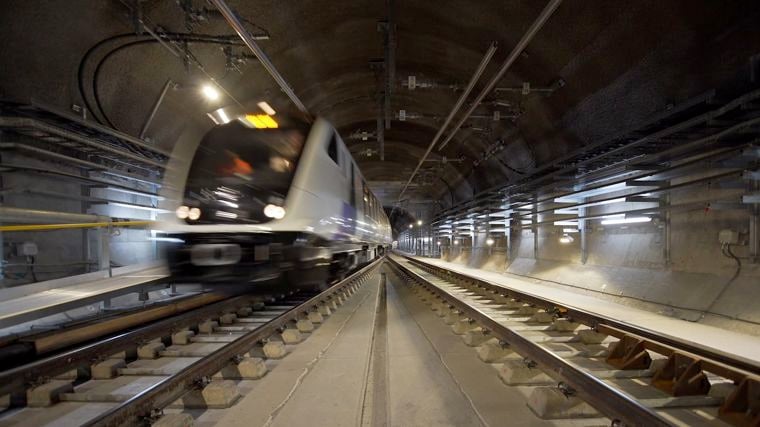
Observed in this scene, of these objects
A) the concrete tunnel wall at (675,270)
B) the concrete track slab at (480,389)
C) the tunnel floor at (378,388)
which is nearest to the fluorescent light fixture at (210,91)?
the tunnel floor at (378,388)

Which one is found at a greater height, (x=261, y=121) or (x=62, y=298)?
(x=261, y=121)

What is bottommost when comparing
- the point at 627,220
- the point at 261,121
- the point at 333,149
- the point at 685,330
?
the point at 685,330

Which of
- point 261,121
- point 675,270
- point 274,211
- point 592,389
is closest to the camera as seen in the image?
point 592,389

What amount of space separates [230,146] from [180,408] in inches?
139

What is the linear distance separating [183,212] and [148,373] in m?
2.04

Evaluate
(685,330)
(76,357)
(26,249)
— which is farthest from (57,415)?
(685,330)

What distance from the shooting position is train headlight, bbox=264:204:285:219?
4.65m

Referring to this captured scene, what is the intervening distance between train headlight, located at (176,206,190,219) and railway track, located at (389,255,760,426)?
380 centimetres

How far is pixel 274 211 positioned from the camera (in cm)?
468

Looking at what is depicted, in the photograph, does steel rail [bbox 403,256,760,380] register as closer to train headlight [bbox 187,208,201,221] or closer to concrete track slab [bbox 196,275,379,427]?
concrete track slab [bbox 196,275,379,427]

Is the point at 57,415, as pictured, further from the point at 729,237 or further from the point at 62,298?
the point at 729,237

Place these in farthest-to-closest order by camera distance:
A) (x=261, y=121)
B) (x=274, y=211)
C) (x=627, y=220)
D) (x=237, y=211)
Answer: (x=627, y=220), (x=261, y=121), (x=237, y=211), (x=274, y=211)

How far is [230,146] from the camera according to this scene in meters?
5.38

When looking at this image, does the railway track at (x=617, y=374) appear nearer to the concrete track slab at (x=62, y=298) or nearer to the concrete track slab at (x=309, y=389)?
the concrete track slab at (x=309, y=389)
